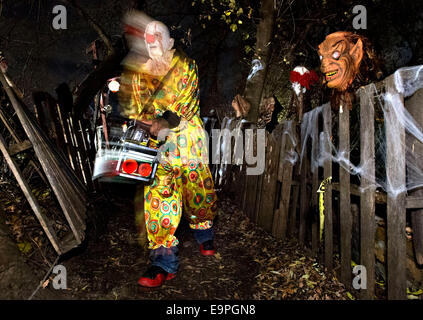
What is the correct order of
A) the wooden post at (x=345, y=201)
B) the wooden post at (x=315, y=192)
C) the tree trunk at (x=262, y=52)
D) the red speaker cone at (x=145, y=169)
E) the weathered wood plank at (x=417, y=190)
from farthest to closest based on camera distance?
the tree trunk at (x=262, y=52)
the wooden post at (x=315, y=192)
the wooden post at (x=345, y=201)
the red speaker cone at (x=145, y=169)
the weathered wood plank at (x=417, y=190)

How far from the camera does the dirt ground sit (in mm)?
2467

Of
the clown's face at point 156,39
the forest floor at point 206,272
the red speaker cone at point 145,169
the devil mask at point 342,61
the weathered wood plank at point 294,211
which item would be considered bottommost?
the forest floor at point 206,272

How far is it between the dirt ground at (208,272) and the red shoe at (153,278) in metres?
0.06

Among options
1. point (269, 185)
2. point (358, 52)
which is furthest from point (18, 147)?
point (358, 52)

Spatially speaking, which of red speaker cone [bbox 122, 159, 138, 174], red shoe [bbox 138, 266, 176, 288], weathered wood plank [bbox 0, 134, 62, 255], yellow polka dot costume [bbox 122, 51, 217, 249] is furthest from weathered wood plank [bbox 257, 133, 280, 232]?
weathered wood plank [bbox 0, 134, 62, 255]

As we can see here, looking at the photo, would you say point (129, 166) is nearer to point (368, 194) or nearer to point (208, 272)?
point (208, 272)

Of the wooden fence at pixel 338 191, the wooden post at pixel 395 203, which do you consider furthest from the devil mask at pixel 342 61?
the wooden post at pixel 395 203

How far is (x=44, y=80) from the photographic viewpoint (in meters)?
7.51

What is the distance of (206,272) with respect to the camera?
2.96 m

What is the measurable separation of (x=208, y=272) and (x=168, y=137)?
5.36 ft

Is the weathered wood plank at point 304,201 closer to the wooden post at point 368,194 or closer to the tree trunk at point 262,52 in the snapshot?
the wooden post at point 368,194

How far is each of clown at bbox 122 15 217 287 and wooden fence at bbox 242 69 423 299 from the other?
4.12ft

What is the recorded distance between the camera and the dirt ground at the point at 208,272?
8.09 feet

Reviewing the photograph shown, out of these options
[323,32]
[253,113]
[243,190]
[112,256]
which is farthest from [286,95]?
[112,256]
